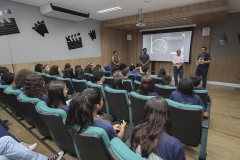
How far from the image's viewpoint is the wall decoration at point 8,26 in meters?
4.01

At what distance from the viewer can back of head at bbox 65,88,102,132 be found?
92cm

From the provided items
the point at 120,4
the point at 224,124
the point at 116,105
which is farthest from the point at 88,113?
the point at 120,4

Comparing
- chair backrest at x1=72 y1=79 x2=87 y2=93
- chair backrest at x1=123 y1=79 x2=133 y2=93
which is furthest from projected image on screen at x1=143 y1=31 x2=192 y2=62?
chair backrest at x1=72 y1=79 x2=87 y2=93

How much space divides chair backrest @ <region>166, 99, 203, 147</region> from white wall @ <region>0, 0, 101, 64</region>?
4.97 metres

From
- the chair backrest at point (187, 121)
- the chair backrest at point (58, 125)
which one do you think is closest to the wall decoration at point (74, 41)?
the chair backrest at point (58, 125)

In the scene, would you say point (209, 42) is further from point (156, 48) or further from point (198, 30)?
point (156, 48)

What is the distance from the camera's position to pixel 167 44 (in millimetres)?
6852

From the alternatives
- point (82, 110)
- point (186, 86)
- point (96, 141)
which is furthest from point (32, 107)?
point (186, 86)

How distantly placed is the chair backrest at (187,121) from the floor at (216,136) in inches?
12.7

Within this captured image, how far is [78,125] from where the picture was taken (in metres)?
0.93

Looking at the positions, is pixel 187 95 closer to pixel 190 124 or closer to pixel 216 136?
pixel 190 124

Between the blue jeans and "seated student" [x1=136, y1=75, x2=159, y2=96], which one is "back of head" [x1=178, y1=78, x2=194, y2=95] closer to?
"seated student" [x1=136, y1=75, x2=159, y2=96]

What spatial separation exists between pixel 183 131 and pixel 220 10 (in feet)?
13.3

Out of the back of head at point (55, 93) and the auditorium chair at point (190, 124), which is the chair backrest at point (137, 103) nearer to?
the auditorium chair at point (190, 124)
